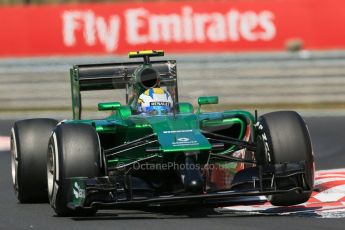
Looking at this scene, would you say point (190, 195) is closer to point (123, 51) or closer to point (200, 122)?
point (200, 122)

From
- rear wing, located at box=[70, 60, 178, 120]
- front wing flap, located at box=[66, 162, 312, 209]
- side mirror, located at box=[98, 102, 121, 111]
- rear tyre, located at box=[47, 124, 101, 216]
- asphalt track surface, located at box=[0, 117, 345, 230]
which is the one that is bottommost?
asphalt track surface, located at box=[0, 117, 345, 230]

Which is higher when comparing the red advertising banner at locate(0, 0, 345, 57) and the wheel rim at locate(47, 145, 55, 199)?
the red advertising banner at locate(0, 0, 345, 57)

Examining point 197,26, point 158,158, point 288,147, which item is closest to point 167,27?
point 197,26

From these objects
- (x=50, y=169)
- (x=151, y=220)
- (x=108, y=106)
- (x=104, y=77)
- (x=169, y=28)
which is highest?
(x=169, y=28)

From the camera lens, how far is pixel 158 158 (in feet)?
30.1

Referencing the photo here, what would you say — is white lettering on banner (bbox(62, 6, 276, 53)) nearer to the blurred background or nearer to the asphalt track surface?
the blurred background

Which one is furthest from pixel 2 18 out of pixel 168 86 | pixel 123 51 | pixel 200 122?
pixel 200 122

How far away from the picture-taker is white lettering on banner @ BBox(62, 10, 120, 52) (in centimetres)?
2453

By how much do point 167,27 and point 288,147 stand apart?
1578 centimetres

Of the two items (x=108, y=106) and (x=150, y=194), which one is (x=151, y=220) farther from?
(x=108, y=106)

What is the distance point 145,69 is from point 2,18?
47.8 feet

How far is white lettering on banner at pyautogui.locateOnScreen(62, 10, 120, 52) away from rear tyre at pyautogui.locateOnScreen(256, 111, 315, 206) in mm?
15627

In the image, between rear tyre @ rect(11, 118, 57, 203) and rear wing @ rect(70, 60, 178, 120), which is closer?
rear tyre @ rect(11, 118, 57, 203)

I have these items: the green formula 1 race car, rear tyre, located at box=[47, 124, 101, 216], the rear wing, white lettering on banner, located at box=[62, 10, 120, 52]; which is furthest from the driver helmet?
white lettering on banner, located at box=[62, 10, 120, 52]
